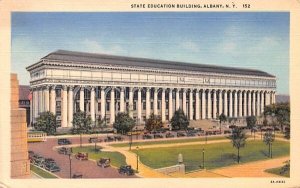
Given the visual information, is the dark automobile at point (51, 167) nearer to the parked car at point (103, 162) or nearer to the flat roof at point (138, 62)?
the parked car at point (103, 162)

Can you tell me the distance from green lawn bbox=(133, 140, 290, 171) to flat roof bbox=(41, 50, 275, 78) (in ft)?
2.42

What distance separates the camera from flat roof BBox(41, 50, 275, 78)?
3.70m

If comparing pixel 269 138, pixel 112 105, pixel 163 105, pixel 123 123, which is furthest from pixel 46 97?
pixel 269 138

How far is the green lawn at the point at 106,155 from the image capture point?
12.3ft

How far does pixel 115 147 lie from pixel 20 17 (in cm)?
158

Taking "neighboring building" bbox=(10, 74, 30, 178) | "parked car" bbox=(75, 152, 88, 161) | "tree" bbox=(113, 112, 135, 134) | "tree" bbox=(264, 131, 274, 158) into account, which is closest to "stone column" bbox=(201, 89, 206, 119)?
"tree" bbox=(264, 131, 274, 158)

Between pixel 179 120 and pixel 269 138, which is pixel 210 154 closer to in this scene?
pixel 179 120

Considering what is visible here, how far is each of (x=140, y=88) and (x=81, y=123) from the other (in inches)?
30.9

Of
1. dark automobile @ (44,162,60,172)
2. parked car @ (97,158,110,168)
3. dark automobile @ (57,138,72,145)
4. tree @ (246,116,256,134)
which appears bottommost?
dark automobile @ (44,162,60,172)

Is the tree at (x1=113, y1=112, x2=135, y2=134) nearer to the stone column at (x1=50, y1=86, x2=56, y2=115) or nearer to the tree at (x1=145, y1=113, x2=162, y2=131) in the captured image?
the tree at (x1=145, y1=113, x2=162, y2=131)

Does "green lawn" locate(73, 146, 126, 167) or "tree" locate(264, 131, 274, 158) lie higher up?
"tree" locate(264, 131, 274, 158)

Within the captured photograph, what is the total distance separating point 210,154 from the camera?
12.4 feet

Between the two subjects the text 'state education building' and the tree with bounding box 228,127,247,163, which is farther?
the tree with bounding box 228,127,247,163

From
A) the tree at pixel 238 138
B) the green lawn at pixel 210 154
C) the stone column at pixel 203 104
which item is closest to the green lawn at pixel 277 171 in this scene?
the green lawn at pixel 210 154
